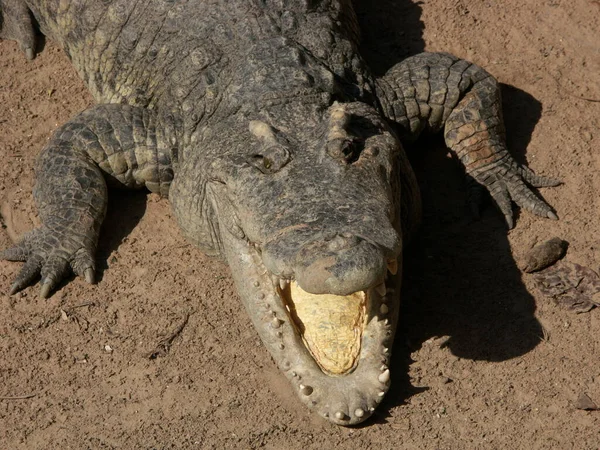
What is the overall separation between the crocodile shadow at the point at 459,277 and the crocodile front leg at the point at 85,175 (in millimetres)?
1693

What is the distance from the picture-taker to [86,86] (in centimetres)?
673

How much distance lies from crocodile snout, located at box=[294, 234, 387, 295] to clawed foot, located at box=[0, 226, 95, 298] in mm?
1895

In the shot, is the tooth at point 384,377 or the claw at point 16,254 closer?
the tooth at point 384,377

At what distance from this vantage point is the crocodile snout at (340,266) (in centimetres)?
400

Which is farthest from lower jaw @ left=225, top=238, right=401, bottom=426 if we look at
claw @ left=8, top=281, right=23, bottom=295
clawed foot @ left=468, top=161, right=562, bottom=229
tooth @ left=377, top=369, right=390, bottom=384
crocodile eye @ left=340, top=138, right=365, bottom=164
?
claw @ left=8, top=281, right=23, bottom=295

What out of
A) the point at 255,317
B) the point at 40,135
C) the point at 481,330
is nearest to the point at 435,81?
the point at 481,330

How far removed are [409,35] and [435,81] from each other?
1025 mm

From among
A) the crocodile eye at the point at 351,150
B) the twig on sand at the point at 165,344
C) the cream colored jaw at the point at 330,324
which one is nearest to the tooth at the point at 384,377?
the cream colored jaw at the point at 330,324

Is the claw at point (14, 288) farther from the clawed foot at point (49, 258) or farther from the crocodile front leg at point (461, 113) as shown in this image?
the crocodile front leg at point (461, 113)

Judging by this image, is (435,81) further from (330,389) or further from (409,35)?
(330,389)

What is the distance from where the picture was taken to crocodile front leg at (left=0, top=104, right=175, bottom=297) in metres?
5.62

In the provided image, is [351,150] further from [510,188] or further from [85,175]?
[85,175]

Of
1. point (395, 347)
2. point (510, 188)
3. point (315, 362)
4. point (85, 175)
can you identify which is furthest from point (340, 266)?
point (85, 175)

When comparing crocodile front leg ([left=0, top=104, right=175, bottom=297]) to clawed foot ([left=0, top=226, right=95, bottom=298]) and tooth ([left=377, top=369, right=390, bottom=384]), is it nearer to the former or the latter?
clawed foot ([left=0, top=226, right=95, bottom=298])
